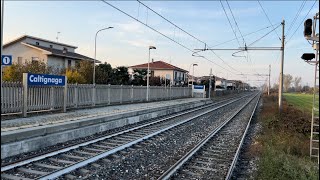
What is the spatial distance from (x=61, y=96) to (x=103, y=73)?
28.3m

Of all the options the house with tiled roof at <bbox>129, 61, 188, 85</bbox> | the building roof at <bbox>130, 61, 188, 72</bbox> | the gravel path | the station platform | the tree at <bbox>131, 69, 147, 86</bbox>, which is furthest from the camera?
the building roof at <bbox>130, 61, 188, 72</bbox>

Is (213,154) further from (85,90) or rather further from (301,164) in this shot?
(85,90)

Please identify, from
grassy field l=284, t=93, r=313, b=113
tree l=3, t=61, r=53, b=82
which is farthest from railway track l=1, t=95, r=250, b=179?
grassy field l=284, t=93, r=313, b=113

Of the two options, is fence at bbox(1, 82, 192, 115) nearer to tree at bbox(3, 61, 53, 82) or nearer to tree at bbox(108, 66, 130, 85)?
tree at bbox(3, 61, 53, 82)

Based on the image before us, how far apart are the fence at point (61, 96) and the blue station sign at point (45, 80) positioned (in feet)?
0.79

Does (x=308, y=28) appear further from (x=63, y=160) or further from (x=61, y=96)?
(x=61, y=96)

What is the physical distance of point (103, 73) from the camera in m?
46.6

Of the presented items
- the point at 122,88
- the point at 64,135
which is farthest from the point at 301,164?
the point at 122,88

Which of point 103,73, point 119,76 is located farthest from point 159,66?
point 103,73

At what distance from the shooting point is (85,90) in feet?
71.3

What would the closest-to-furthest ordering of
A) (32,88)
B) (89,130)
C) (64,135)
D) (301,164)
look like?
(301,164) → (64,135) → (89,130) → (32,88)

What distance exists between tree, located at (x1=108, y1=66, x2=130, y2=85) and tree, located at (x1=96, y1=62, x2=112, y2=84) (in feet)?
3.05

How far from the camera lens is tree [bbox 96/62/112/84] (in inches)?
1778

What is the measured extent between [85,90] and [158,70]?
72653mm
